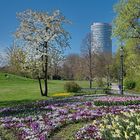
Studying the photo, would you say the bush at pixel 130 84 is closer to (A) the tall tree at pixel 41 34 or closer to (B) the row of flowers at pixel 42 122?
(A) the tall tree at pixel 41 34

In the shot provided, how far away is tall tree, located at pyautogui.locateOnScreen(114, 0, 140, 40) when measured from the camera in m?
55.9

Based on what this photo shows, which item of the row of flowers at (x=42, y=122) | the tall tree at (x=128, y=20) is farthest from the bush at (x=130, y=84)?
the row of flowers at (x=42, y=122)

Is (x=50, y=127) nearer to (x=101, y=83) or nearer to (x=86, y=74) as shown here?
(x=101, y=83)

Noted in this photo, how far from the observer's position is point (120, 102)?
2356 cm

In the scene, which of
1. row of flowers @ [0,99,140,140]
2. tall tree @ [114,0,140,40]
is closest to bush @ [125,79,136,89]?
tall tree @ [114,0,140,40]

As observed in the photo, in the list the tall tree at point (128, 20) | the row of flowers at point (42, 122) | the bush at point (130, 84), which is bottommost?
the row of flowers at point (42, 122)

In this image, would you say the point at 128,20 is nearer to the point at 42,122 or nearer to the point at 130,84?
the point at 130,84

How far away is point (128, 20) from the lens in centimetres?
5588

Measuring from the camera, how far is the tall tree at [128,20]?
5588 centimetres

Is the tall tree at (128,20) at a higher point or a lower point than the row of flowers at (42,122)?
higher

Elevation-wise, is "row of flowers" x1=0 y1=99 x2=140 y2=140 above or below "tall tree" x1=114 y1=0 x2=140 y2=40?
below

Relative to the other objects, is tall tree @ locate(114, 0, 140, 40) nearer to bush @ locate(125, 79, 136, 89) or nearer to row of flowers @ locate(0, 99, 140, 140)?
bush @ locate(125, 79, 136, 89)

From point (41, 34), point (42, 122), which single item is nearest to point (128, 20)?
point (41, 34)

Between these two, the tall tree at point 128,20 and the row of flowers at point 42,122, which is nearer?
the row of flowers at point 42,122
